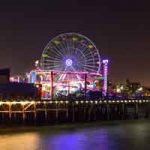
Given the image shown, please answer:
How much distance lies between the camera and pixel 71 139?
56906mm

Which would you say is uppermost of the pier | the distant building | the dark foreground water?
the distant building

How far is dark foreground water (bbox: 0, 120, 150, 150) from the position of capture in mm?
50000

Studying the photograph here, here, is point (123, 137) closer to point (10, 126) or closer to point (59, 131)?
point (59, 131)

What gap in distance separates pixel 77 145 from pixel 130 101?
46.9 metres

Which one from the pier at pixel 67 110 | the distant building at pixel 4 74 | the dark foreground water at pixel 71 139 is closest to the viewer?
the dark foreground water at pixel 71 139

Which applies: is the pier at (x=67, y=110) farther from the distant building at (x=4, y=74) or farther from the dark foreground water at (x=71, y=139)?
the distant building at (x=4, y=74)

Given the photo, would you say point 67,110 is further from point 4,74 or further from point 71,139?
point 71,139

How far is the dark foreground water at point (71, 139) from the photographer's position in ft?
164

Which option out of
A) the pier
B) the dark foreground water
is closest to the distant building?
the pier

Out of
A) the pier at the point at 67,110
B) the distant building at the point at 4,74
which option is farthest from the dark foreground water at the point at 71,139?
the distant building at the point at 4,74

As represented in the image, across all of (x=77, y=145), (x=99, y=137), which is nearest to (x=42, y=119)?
(x=99, y=137)

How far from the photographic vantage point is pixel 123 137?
2297 inches

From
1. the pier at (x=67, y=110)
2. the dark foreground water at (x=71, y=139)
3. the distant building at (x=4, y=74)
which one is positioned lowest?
the dark foreground water at (x=71, y=139)

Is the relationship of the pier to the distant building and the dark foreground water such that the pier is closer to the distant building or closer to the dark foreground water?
the dark foreground water
